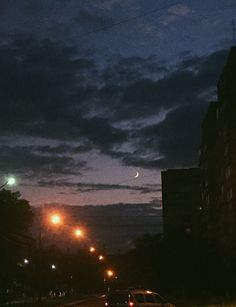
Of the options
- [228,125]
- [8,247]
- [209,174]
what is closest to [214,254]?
[228,125]

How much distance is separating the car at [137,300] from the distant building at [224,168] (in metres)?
54.6

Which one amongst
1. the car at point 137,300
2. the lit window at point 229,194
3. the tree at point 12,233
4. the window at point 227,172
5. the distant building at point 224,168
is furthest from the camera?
the window at point 227,172

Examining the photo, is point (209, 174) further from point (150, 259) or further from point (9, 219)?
point (9, 219)

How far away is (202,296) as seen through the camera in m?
76.1

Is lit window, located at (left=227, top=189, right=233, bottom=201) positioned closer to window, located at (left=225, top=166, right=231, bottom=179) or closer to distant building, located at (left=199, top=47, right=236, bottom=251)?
distant building, located at (left=199, top=47, right=236, bottom=251)

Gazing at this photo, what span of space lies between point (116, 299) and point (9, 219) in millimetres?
47264

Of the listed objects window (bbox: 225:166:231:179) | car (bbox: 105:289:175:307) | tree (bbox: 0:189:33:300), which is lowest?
car (bbox: 105:289:175:307)

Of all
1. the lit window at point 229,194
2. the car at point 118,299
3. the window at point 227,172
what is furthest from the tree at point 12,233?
the car at point 118,299

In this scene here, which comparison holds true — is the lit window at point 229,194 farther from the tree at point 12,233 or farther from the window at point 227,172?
the tree at point 12,233

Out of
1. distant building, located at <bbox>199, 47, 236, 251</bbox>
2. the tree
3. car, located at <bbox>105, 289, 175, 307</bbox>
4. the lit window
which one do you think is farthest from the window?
car, located at <bbox>105, 289, 175, 307</bbox>

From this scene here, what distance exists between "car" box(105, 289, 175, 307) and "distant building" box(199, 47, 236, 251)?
2151 inches

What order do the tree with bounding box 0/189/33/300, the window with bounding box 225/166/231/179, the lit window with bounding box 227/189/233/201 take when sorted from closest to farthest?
1. the tree with bounding box 0/189/33/300
2. the lit window with bounding box 227/189/233/201
3. the window with bounding box 225/166/231/179

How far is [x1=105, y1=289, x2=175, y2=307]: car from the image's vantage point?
32.9 metres

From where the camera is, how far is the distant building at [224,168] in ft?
308
